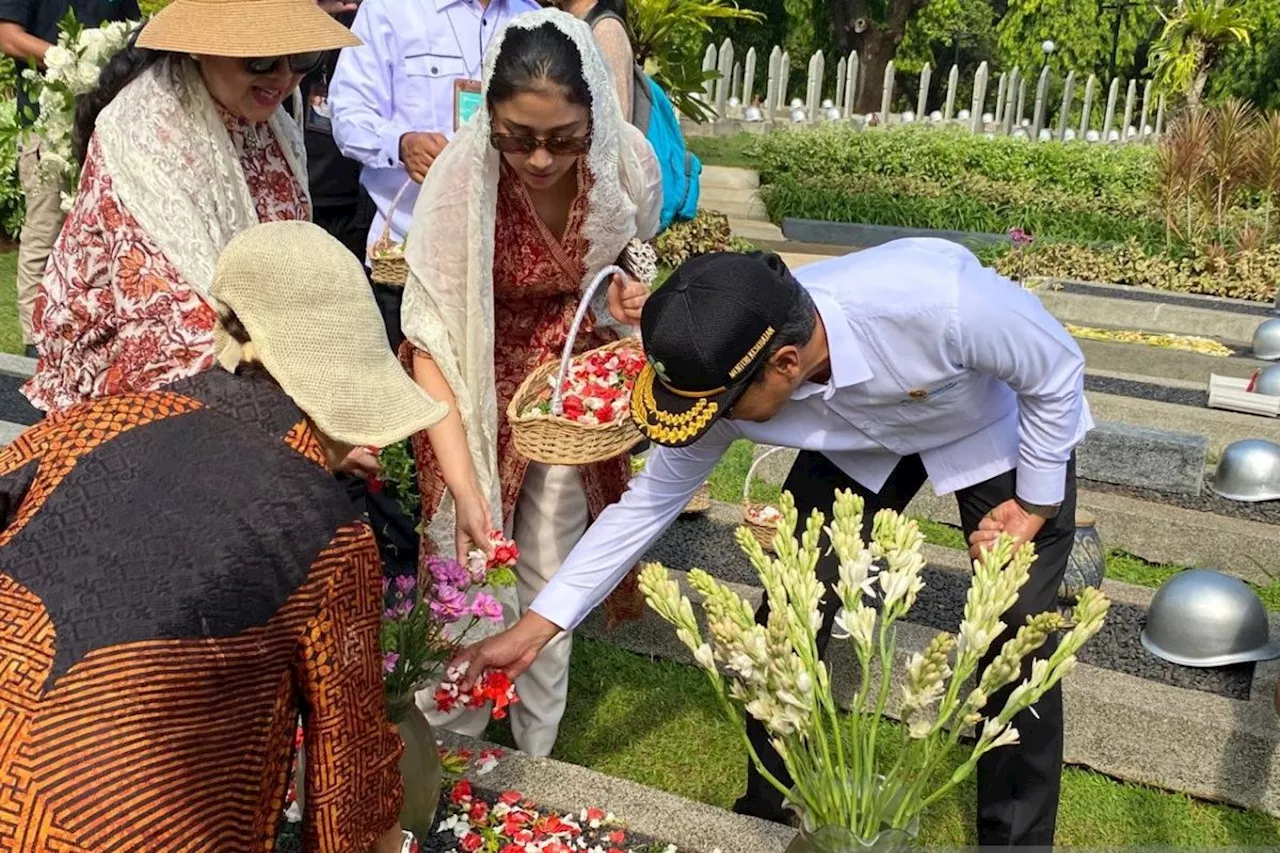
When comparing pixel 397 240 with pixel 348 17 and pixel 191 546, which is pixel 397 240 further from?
pixel 191 546

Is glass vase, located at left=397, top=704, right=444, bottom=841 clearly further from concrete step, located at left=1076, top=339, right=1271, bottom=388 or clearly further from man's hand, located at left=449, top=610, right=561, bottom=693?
concrete step, located at left=1076, top=339, right=1271, bottom=388

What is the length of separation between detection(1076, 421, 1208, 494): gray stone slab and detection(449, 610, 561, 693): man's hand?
3655 mm

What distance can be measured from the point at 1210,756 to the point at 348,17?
3906 mm

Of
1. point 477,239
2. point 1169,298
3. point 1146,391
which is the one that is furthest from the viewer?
point 1169,298

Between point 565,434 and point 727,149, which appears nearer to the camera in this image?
point 565,434

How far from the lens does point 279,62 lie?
243cm

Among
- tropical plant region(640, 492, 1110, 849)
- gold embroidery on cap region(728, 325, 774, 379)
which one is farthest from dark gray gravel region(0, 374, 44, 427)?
tropical plant region(640, 492, 1110, 849)

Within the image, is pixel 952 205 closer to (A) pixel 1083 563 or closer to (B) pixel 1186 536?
(B) pixel 1186 536

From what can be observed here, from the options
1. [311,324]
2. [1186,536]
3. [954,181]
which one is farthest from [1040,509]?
[954,181]

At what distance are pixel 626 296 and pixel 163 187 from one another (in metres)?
1.07

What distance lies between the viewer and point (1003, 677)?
1.55 metres

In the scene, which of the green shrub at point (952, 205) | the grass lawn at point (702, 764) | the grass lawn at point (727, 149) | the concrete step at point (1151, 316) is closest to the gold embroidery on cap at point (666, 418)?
the grass lawn at point (702, 764)

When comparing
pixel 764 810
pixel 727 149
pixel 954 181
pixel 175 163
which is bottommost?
pixel 727 149

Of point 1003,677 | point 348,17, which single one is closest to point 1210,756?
point 1003,677
